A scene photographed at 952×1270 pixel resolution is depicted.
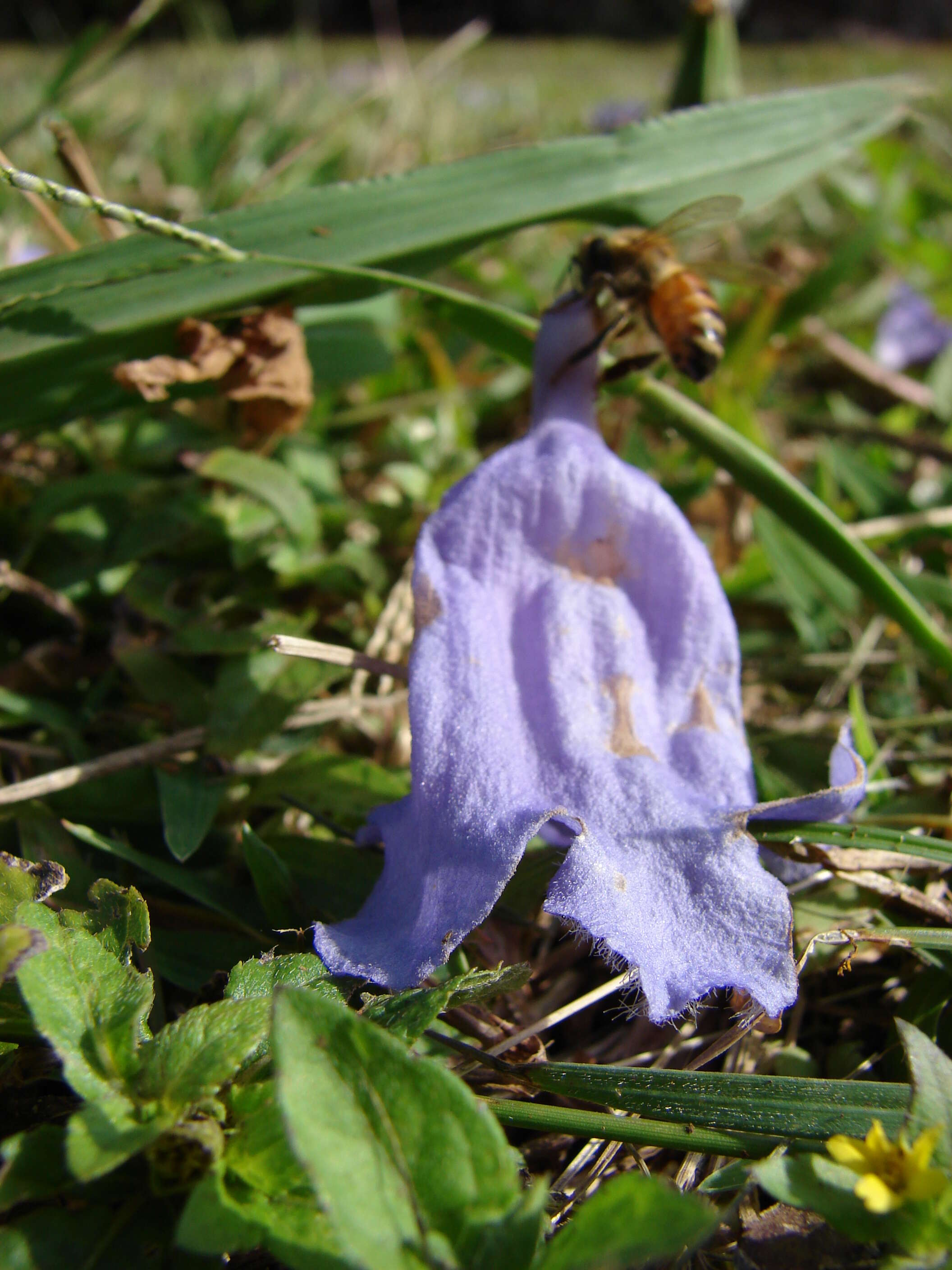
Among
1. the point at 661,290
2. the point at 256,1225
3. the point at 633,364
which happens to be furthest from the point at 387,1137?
the point at 661,290

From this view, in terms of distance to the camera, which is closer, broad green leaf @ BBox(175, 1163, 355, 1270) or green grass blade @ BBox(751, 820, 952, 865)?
broad green leaf @ BBox(175, 1163, 355, 1270)

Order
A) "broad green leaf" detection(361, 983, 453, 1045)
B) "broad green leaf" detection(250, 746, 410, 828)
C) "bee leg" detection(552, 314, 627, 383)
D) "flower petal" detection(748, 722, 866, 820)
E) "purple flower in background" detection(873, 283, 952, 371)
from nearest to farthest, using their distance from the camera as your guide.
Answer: "broad green leaf" detection(361, 983, 453, 1045) → "flower petal" detection(748, 722, 866, 820) → "broad green leaf" detection(250, 746, 410, 828) → "bee leg" detection(552, 314, 627, 383) → "purple flower in background" detection(873, 283, 952, 371)

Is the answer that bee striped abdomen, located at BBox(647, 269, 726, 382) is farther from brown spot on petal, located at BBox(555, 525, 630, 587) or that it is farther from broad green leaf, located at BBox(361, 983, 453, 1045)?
broad green leaf, located at BBox(361, 983, 453, 1045)

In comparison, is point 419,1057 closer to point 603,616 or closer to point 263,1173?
point 263,1173

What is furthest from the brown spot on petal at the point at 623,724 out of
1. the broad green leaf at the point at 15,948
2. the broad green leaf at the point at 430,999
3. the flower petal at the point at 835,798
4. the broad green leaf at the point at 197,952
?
the broad green leaf at the point at 15,948

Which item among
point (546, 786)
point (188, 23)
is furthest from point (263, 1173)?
point (188, 23)

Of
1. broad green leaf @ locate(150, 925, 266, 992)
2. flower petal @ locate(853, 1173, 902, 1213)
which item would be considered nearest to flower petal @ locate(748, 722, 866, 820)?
flower petal @ locate(853, 1173, 902, 1213)

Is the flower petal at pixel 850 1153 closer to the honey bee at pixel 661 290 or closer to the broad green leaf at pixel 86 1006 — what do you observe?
the broad green leaf at pixel 86 1006
